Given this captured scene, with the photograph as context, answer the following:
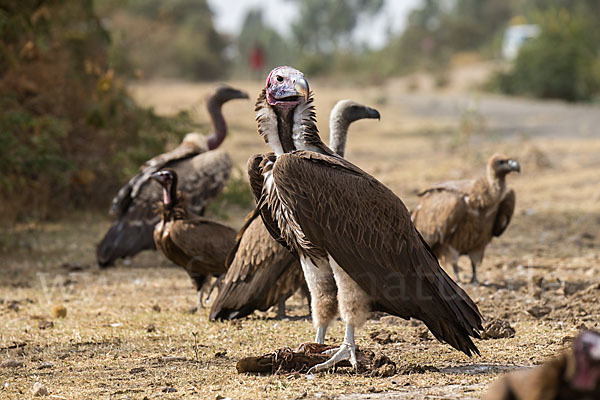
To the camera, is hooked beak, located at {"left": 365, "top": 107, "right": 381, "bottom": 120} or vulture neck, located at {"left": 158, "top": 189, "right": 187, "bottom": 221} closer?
hooked beak, located at {"left": 365, "top": 107, "right": 381, "bottom": 120}

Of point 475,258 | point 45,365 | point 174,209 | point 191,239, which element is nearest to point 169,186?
point 174,209

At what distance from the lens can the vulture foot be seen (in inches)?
175

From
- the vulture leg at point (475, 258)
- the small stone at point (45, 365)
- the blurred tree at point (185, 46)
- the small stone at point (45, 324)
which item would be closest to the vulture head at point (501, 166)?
the vulture leg at point (475, 258)

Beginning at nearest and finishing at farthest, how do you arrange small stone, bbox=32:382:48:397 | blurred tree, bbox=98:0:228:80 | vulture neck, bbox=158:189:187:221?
small stone, bbox=32:382:48:397 → vulture neck, bbox=158:189:187:221 → blurred tree, bbox=98:0:228:80

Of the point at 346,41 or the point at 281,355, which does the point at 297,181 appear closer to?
the point at 281,355

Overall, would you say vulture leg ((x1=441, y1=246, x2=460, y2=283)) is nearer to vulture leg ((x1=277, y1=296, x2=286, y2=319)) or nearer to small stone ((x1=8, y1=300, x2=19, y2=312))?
vulture leg ((x1=277, y1=296, x2=286, y2=319))

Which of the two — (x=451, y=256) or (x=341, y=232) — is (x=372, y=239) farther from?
(x=451, y=256)

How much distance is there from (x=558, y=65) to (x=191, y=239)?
24.4 meters

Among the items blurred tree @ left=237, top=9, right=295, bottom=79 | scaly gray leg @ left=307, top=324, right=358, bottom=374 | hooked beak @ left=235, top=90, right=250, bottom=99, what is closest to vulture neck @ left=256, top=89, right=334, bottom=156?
scaly gray leg @ left=307, top=324, right=358, bottom=374

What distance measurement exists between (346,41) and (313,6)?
5055 millimetres

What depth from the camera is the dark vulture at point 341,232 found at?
14.1 ft

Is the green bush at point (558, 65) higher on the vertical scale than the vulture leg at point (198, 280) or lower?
higher

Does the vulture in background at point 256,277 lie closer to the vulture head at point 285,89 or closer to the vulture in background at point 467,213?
the vulture head at point 285,89

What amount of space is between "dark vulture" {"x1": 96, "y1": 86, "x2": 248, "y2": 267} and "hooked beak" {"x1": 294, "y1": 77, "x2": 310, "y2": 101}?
4.01 metres
